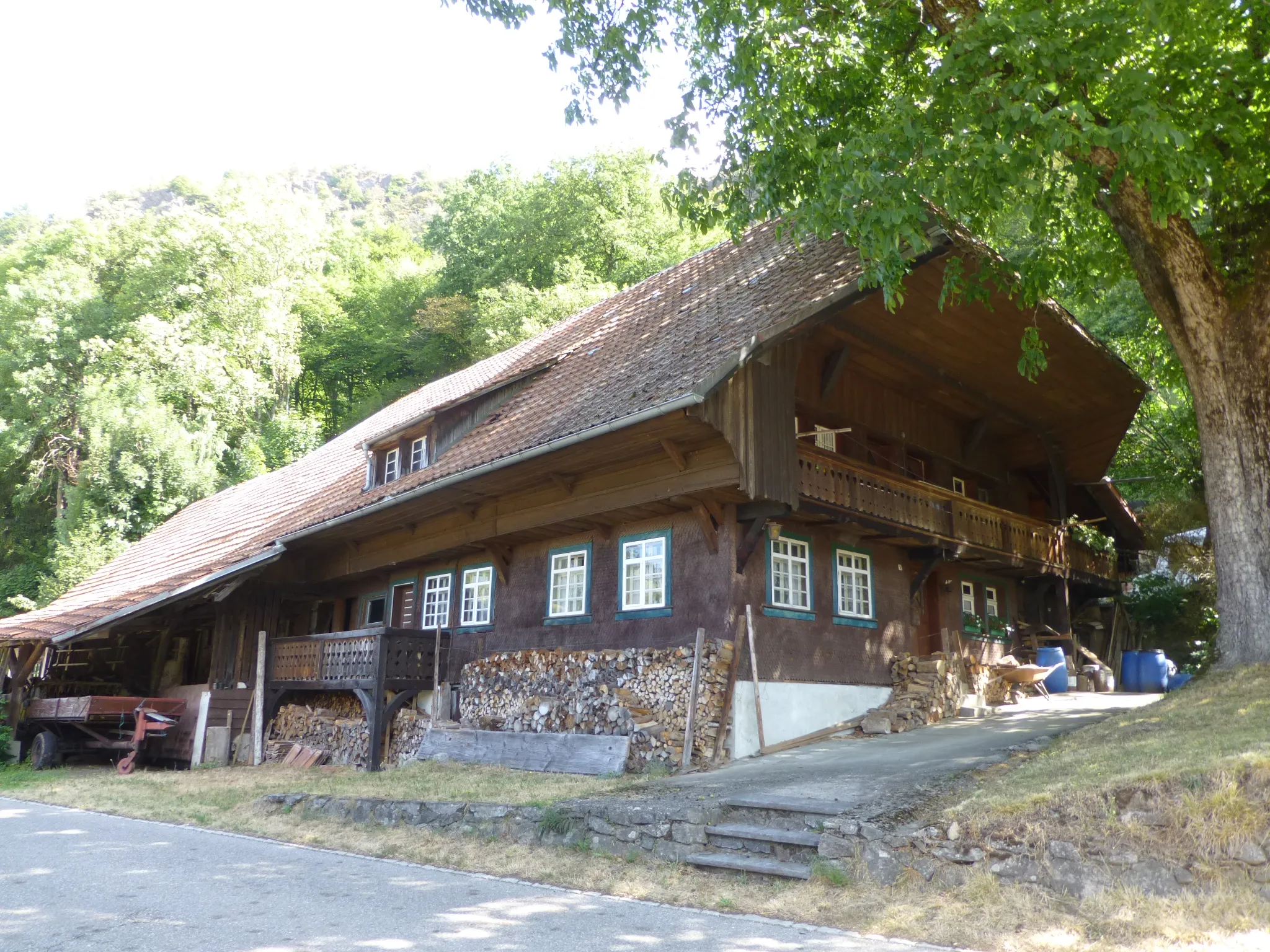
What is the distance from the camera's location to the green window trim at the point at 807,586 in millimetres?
14656

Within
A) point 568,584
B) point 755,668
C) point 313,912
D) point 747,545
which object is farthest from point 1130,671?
point 313,912

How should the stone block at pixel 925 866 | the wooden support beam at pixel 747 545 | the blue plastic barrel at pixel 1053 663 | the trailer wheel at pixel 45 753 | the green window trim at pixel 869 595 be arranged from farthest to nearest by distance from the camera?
the blue plastic barrel at pixel 1053 663 < the trailer wheel at pixel 45 753 < the green window trim at pixel 869 595 < the wooden support beam at pixel 747 545 < the stone block at pixel 925 866

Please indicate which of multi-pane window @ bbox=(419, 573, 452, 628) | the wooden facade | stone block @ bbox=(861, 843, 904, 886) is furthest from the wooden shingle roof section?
stone block @ bbox=(861, 843, 904, 886)

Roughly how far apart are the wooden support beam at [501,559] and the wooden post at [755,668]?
5.17 m

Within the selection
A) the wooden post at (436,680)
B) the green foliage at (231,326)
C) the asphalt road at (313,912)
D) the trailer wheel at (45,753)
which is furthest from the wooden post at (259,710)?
the green foliage at (231,326)

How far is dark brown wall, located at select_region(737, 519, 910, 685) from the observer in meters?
14.4

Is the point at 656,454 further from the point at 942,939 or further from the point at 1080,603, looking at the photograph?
the point at 1080,603

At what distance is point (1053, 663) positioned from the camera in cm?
1966

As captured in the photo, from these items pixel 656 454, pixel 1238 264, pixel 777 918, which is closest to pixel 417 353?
pixel 656 454

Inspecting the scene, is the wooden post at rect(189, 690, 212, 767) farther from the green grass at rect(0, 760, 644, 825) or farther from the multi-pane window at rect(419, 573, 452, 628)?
the multi-pane window at rect(419, 573, 452, 628)

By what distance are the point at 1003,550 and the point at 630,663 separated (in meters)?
8.03

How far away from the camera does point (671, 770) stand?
42.4 ft

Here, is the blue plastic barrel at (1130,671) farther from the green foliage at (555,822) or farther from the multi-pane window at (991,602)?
the green foliage at (555,822)

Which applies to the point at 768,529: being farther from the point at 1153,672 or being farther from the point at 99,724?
the point at 99,724
